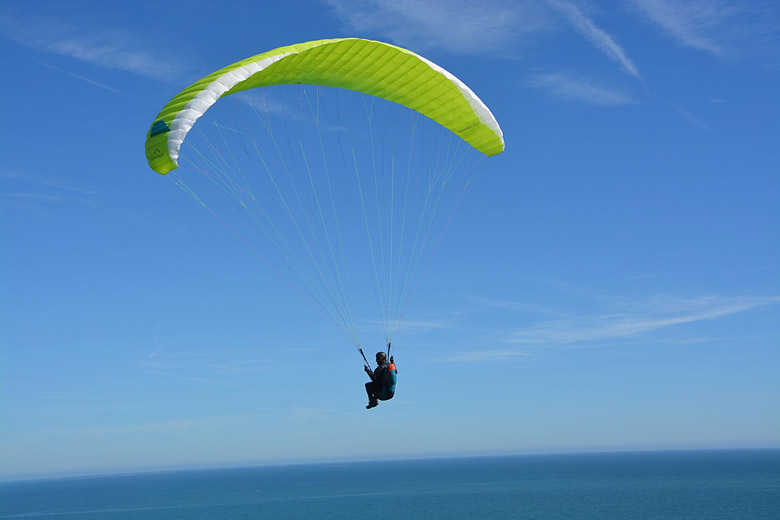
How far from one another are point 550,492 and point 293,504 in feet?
118

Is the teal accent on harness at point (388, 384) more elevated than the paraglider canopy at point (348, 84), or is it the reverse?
the paraglider canopy at point (348, 84)

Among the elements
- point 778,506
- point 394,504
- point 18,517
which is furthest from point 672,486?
point 18,517

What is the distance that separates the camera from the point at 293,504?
9069 centimetres

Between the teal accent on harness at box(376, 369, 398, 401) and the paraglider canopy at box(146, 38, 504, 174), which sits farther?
the teal accent on harness at box(376, 369, 398, 401)

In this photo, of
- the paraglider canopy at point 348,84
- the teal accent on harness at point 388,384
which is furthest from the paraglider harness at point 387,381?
the paraglider canopy at point 348,84

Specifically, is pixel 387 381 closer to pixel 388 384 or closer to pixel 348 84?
pixel 388 384

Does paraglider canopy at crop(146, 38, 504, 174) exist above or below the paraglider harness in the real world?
above

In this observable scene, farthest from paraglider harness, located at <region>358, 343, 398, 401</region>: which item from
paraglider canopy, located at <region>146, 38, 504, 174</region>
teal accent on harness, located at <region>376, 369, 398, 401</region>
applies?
paraglider canopy, located at <region>146, 38, 504, 174</region>

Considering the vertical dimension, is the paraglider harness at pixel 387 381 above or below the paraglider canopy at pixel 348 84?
below

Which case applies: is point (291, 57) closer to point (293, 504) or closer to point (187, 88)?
point (187, 88)

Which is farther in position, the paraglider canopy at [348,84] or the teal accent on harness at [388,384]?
the teal accent on harness at [388,384]

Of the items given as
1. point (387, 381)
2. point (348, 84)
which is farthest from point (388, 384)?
point (348, 84)

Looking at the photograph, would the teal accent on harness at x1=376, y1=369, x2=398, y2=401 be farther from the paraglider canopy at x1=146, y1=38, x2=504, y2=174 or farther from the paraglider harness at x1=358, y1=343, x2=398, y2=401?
the paraglider canopy at x1=146, y1=38, x2=504, y2=174

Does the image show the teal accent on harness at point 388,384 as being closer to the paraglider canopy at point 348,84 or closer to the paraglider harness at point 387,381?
the paraglider harness at point 387,381
